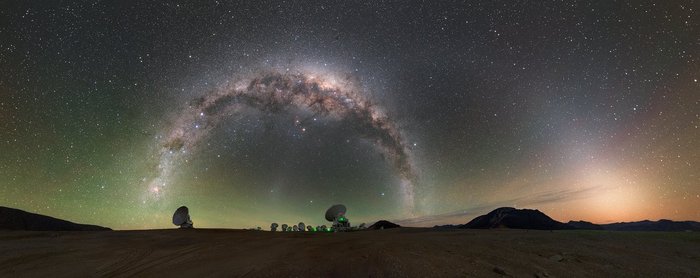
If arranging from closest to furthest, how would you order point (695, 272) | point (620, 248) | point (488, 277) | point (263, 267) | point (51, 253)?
1. point (488, 277)
2. point (263, 267)
3. point (695, 272)
4. point (51, 253)
5. point (620, 248)

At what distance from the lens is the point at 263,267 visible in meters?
11.9

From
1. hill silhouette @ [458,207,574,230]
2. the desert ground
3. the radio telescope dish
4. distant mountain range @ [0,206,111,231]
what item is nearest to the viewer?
the desert ground

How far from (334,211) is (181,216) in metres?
17.9

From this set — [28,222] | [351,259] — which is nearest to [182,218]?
[351,259]

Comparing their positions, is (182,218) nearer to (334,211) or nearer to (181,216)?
(181,216)

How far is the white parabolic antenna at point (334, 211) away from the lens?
44.5m

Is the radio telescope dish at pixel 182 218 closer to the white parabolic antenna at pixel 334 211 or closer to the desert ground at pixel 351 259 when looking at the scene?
the desert ground at pixel 351 259

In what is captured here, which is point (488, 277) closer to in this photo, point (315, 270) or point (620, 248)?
point (315, 270)

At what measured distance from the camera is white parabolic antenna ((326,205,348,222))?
44.5 m

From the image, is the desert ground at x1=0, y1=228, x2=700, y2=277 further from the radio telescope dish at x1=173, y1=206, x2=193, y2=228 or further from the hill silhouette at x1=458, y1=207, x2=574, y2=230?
the hill silhouette at x1=458, y1=207, x2=574, y2=230

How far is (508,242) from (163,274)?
15329 mm

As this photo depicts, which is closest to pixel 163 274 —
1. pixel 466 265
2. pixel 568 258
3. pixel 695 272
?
pixel 466 265

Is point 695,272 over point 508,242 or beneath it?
beneath

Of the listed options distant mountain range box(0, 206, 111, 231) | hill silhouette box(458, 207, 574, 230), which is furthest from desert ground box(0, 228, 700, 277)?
distant mountain range box(0, 206, 111, 231)
